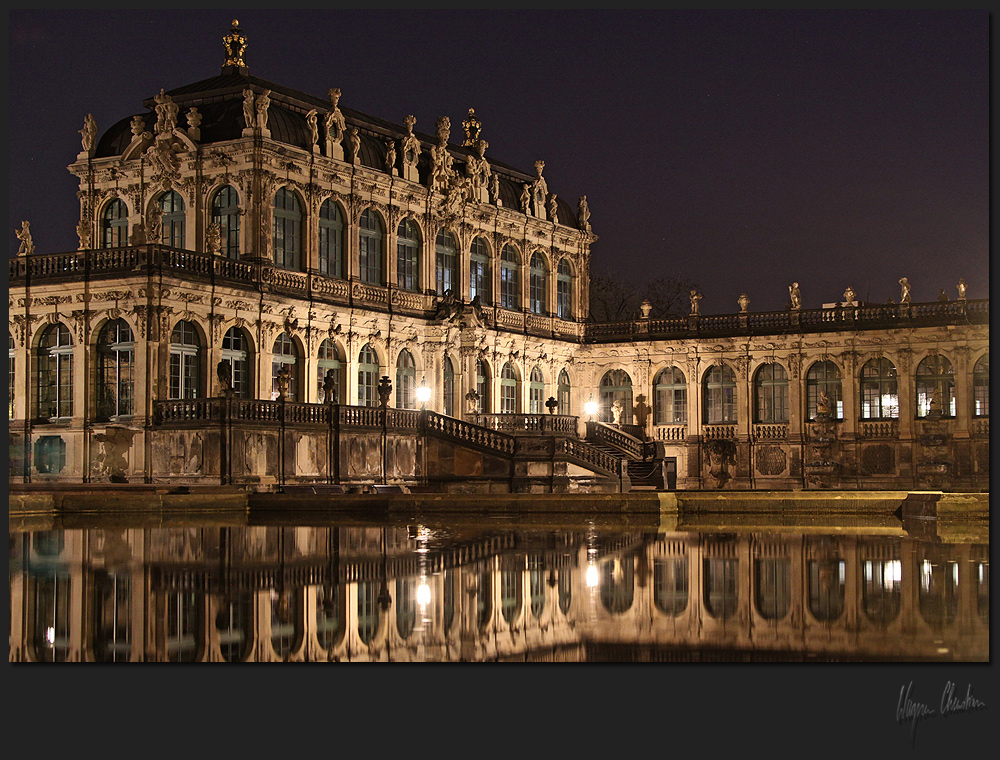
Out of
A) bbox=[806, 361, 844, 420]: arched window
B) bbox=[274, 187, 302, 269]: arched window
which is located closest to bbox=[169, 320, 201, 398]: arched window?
bbox=[274, 187, 302, 269]: arched window

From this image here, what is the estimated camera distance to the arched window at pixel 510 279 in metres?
51.9

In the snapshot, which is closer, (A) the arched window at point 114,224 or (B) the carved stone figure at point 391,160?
(A) the arched window at point 114,224

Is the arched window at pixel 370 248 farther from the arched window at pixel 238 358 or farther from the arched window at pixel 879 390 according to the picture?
the arched window at pixel 879 390

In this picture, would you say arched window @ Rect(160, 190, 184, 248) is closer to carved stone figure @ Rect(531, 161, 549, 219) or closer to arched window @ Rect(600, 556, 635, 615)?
carved stone figure @ Rect(531, 161, 549, 219)

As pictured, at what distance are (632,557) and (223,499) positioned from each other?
1103 centimetres

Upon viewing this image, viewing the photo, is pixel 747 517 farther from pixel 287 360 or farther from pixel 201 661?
pixel 287 360

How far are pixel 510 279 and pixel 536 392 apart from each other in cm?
431

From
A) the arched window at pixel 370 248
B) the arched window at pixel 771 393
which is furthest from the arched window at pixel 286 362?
the arched window at pixel 771 393

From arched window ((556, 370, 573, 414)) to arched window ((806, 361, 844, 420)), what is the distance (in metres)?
9.03

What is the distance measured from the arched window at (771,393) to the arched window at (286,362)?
19160 mm

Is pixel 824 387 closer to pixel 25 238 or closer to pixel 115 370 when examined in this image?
pixel 115 370

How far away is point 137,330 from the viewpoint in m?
35.1

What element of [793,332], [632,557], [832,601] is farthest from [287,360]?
[832,601]

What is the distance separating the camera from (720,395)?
53.5 meters
